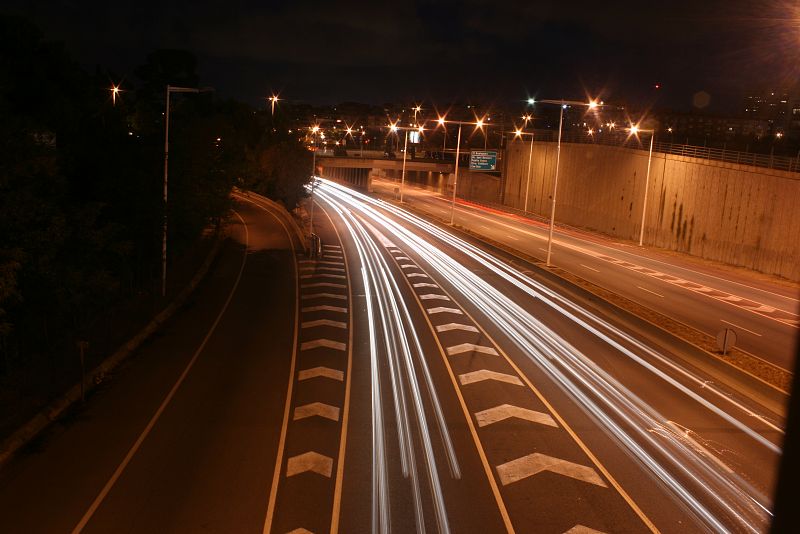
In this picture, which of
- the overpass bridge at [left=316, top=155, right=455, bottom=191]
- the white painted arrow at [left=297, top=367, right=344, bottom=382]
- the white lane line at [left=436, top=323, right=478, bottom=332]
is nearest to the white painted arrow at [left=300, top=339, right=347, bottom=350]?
the white painted arrow at [left=297, top=367, right=344, bottom=382]

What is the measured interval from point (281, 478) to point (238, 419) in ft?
10.4

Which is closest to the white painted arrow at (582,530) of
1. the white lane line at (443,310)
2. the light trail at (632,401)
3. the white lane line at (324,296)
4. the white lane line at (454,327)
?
the light trail at (632,401)

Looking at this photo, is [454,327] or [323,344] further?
[454,327]

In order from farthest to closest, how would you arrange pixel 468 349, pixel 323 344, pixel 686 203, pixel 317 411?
pixel 686 203 < pixel 323 344 < pixel 468 349 < pixel 317 411

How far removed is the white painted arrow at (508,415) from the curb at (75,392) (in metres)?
8.93

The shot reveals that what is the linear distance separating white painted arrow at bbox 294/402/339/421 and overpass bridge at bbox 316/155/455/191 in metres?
70.5

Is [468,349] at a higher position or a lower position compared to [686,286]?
lower

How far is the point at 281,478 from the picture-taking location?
11820 mm

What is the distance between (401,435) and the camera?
13820mm

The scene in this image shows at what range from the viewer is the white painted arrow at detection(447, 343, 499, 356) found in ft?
66.3

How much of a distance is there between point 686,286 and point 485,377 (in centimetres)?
1950

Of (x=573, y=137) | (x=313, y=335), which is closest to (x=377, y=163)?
(x=573, y=137)

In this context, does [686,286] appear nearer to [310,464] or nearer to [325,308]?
[325,308]

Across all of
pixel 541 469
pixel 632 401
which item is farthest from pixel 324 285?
pixel 541 469
